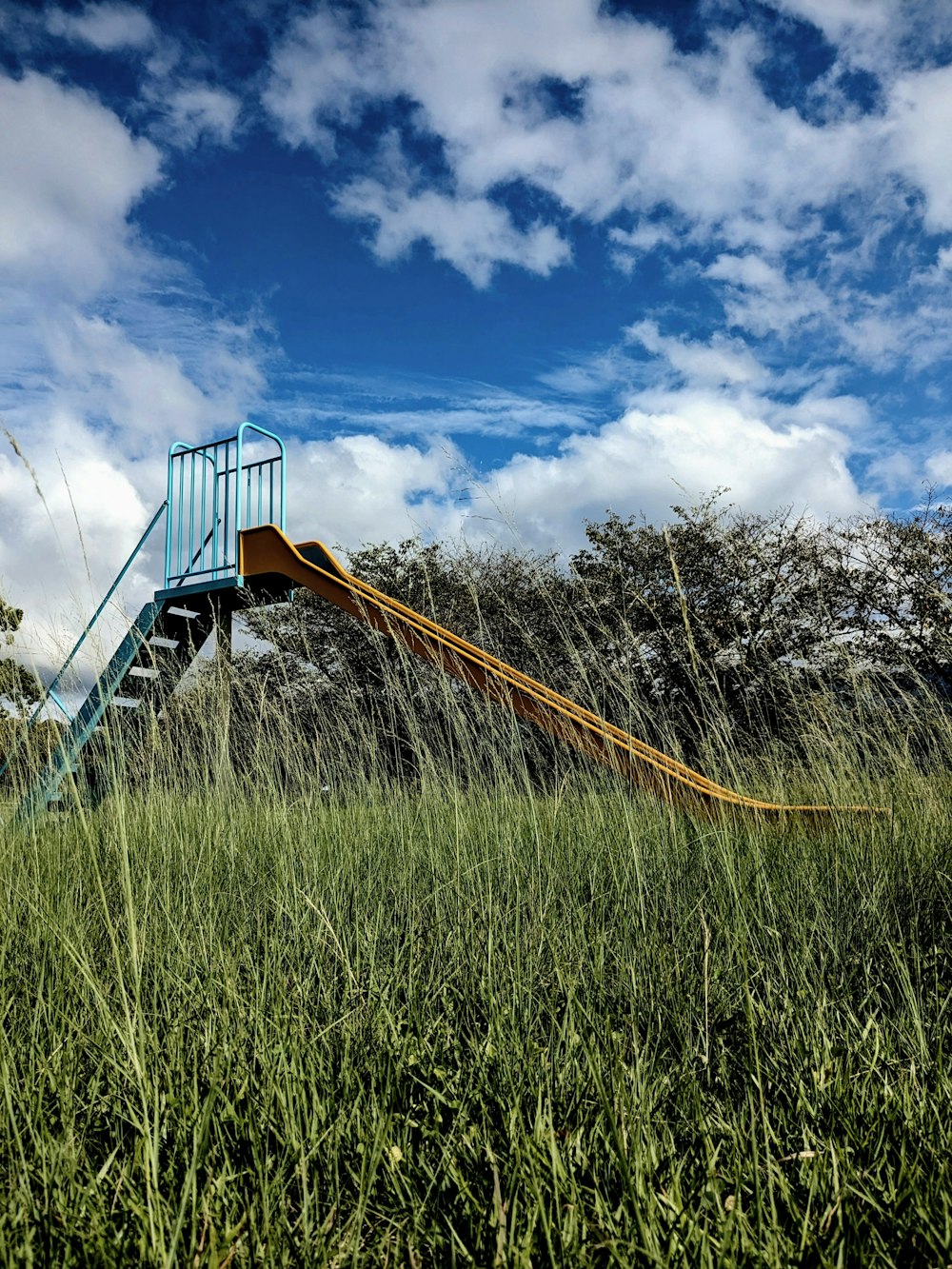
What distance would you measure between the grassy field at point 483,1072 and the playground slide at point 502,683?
0.84 m

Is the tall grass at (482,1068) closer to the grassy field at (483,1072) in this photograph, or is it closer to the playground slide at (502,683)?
the grassy field at (483,1072)

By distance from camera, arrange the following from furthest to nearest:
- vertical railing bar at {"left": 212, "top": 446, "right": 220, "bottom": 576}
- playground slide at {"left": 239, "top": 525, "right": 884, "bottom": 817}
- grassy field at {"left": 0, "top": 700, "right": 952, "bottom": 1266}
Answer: vertical railing bar at {"left": 212, "top": 446, "right": 220, "bottom": 576} → playground slide at {"left": 239, "top": 525, "right": 884, "bottom": 817} → grassy field at {"left": 0, "top": 700, "right": 952, "bottom": 1266}

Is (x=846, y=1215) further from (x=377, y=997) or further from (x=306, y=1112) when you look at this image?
(x=377, y=997)

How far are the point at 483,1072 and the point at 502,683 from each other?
10.4 feet

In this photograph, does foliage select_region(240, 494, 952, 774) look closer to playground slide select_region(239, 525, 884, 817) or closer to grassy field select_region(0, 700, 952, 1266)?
playground slide select_region(239, 525, 884, 817)

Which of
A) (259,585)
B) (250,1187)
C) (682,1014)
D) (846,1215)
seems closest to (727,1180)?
(846,1215)

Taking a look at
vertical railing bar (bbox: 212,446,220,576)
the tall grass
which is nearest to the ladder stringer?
vertical railing bar (bbox: 212,446,220,576)

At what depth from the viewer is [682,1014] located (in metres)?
1.76

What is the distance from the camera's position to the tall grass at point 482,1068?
1109 mm

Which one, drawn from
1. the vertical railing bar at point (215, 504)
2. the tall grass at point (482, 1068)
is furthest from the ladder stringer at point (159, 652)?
the tall grass at point (482, 1068)

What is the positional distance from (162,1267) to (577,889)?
1.70m

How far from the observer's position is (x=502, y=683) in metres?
4.55

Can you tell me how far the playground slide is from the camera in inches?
156

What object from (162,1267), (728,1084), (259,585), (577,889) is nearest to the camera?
(162,1267)
